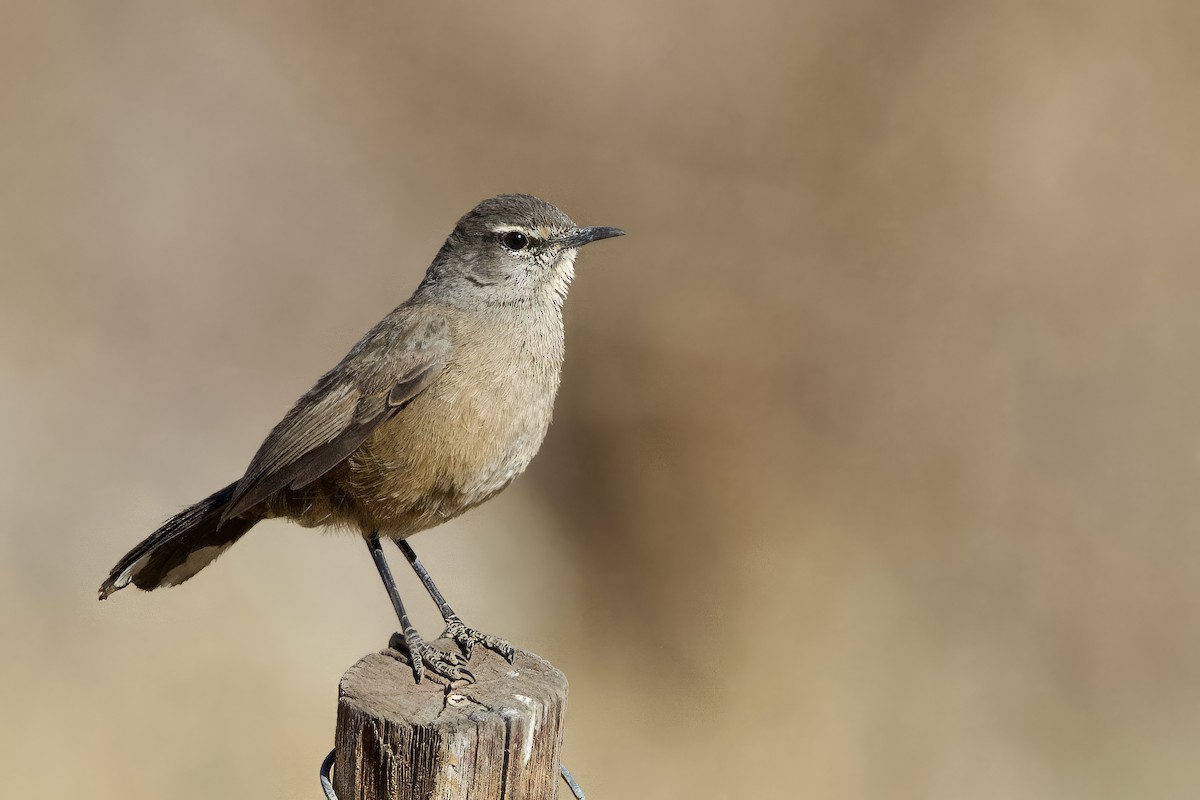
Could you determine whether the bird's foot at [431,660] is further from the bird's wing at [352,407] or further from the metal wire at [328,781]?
the bird's wing at [352,407]

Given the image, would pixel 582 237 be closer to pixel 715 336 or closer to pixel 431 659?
pixel 431 659

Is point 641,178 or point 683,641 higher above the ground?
point 641,178

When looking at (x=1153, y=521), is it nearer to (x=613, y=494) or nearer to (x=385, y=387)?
(x=613, y=494)

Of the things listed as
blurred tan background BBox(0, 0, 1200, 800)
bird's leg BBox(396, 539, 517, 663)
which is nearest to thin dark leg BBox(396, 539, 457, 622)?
bird's leg BBox(396, 539, 517, 663)

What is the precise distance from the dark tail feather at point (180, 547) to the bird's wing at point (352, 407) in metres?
0.18

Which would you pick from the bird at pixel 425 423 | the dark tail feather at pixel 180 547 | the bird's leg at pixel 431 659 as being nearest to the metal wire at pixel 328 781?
the bird's leg at pixel 431 659

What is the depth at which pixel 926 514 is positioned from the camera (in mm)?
9641

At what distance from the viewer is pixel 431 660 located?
4238 mm

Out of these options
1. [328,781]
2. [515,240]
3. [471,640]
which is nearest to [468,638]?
[471,640]

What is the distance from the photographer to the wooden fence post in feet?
11.9

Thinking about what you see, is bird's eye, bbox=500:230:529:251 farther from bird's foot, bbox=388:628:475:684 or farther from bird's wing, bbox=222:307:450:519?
bird's foot, bbox=388:628:475:684

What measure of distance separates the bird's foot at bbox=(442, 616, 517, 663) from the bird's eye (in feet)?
5.13

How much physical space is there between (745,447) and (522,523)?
5.96ft

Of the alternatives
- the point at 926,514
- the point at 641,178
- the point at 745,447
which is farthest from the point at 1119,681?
the point at 641,178
